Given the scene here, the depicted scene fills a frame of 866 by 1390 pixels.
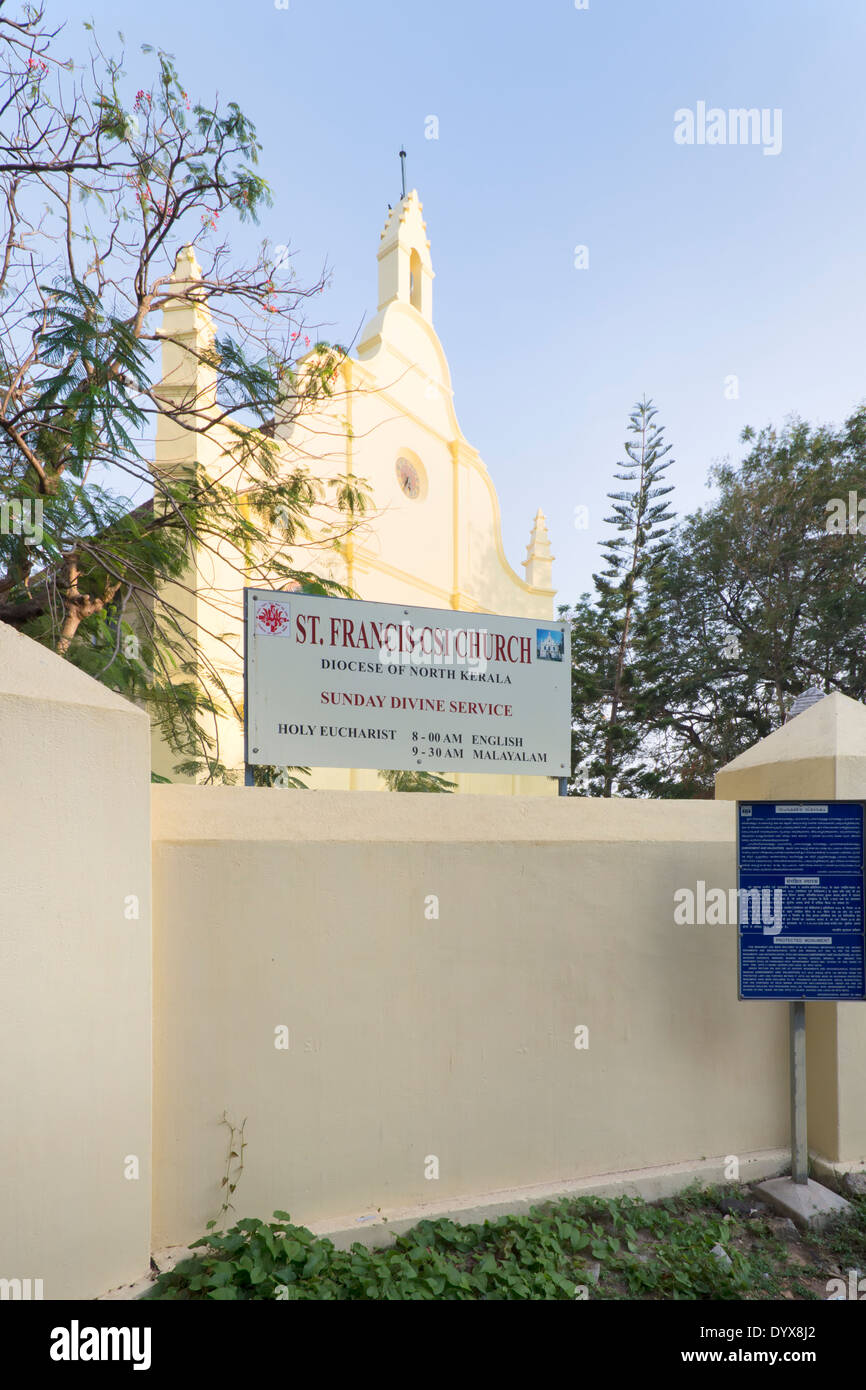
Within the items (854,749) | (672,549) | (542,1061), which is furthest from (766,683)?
(542,1061)

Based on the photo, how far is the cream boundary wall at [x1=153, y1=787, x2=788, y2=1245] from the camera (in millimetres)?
3157

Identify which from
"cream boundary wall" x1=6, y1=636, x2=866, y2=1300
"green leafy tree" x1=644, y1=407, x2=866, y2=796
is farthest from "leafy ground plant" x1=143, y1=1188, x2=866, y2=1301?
"green leafy tree" x1=644, y1=407, x2=866, y2=796

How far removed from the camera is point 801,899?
366cm

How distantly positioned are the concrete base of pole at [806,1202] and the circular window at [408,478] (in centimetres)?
1096

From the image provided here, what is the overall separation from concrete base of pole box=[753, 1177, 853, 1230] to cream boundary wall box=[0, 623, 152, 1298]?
2.69 meters

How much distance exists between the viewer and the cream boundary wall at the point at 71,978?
2.55 metres

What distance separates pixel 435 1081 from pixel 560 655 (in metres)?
2.09

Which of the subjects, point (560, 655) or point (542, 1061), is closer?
point (542, 1061)

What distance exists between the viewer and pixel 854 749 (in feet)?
13.2

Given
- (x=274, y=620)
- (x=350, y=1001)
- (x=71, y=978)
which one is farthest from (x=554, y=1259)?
(x=274, y=620)

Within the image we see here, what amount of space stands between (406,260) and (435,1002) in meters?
14.8

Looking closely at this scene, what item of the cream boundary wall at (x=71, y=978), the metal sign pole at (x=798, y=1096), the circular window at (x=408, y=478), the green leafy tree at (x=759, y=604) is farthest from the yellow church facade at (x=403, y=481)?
the cream boundary wall at (x=71, y=978)

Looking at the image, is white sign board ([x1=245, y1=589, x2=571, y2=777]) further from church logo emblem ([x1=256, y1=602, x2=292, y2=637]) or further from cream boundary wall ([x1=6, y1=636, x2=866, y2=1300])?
cream boundary wall ([x1=6, y1=636, x2=866, y2=1300])

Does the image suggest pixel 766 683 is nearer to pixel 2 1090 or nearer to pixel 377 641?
pixel 377 641
